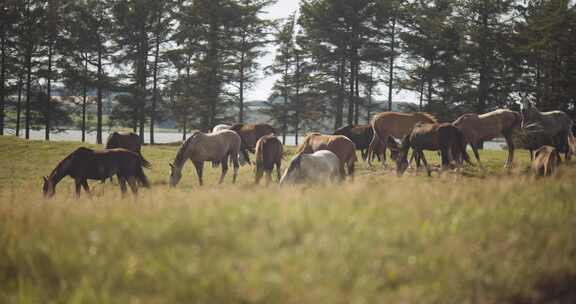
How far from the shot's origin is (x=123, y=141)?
1761 cm

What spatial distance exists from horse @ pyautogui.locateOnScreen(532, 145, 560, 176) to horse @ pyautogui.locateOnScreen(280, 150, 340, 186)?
5.03 metres

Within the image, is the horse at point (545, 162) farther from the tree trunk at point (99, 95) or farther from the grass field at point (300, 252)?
the tree trunk at point (99, 95)

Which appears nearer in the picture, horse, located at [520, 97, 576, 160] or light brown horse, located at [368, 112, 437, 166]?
horse, located at [520, 97, 576, 160]

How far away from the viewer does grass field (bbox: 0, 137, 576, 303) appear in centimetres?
400

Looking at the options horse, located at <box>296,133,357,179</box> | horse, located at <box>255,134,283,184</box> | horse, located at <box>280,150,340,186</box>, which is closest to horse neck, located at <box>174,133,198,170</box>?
horse, located at <box>255,134,283,184</box>

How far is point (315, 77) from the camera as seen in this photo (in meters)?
38.9

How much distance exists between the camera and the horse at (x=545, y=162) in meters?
10.4

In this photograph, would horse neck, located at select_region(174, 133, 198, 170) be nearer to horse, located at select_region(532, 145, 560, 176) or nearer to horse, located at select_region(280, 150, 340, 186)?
horse, located at select_region(280, 150, 340, 186)

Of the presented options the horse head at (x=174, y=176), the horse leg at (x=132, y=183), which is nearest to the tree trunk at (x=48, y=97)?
the horse head at (x=174, y=176)

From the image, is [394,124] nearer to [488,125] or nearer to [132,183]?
[488,125]

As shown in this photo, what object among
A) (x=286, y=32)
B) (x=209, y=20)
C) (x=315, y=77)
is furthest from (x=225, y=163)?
(x=286, y=32)

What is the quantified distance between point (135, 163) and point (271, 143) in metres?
4.45

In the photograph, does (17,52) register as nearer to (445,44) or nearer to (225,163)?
(225,163)

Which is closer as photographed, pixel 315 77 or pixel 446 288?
pixel 446 288
